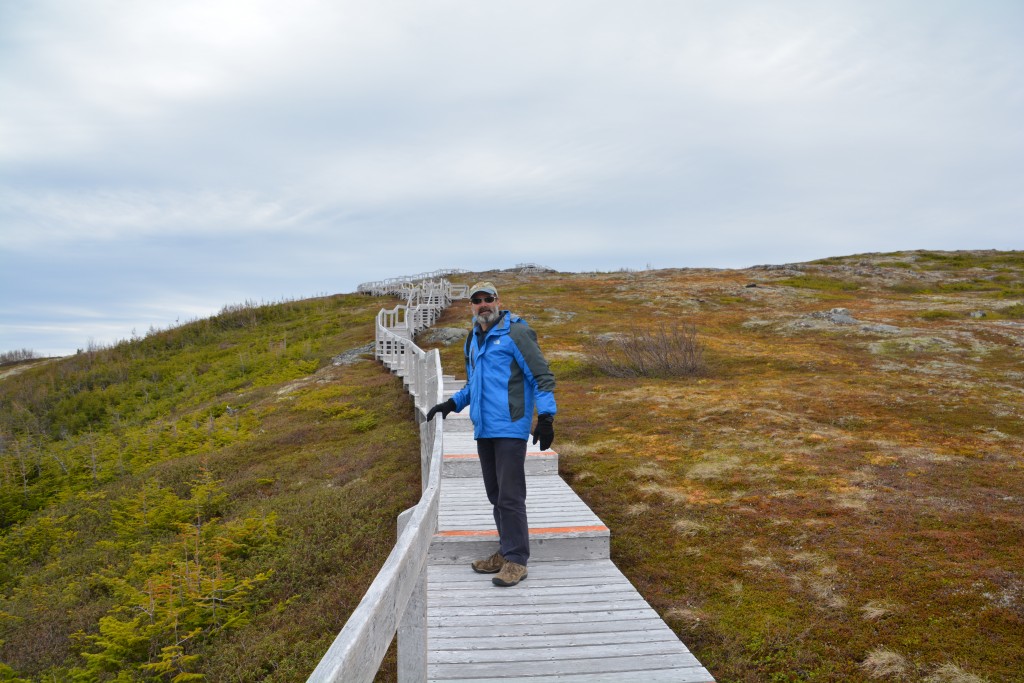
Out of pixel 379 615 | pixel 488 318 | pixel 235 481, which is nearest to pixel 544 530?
pixel 488 318

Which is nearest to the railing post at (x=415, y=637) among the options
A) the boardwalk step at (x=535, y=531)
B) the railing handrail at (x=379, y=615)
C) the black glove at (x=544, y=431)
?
the railing handrail at (x=379, y=615)

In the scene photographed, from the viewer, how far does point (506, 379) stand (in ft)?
15.9

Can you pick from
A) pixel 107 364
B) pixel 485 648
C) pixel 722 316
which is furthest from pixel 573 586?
pixel 107 364

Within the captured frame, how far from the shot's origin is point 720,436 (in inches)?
402

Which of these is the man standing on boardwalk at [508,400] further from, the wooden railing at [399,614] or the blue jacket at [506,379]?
the wooden railing at [399,614]

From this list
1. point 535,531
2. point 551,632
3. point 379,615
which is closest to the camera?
point 379,615

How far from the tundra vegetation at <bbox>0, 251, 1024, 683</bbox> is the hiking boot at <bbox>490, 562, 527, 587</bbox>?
1398 millimetres

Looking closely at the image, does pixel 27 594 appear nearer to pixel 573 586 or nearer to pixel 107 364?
pixel 573 586

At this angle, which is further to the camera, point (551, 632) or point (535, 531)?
point (535, 531)

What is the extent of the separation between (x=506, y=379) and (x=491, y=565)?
5.69 feet

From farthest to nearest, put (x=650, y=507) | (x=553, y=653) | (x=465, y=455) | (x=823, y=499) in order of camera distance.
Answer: (x=465, y=455)
(x=650, y=507)
(x=823, y=499)
(x=553, y=653)

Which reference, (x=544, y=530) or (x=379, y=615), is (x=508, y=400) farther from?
(x=379, y=615)

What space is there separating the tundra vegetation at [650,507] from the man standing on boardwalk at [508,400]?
1.58 metres

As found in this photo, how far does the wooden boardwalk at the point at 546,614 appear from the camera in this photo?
3.71 m
